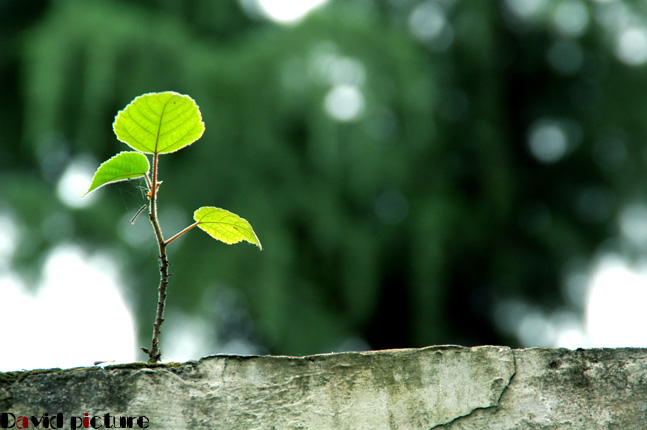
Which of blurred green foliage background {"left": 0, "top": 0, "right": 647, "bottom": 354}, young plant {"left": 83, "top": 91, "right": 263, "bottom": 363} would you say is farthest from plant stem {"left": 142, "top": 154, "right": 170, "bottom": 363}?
blurred green foliage background {"left": 0, "top": 0, "right": 647, "bottom": 354}

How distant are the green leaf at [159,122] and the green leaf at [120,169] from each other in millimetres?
11

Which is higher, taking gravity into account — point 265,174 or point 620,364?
point 265,174

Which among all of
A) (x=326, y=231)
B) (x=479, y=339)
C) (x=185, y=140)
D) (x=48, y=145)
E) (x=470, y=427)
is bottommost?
(x=470, y=427)

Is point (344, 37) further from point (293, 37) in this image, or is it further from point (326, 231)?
point (326, 231)

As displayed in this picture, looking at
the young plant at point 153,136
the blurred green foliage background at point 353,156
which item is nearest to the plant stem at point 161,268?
the young plant at point 153,136

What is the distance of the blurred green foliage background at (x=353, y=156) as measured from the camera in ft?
10.4

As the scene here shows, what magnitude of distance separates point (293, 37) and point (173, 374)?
3018mm

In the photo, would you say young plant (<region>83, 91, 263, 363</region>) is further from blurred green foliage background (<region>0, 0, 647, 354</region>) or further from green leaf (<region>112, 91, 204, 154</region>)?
blurred green foliage background (<region>0, 0, 647, 354</region>)

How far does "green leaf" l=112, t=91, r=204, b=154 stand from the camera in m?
0.47

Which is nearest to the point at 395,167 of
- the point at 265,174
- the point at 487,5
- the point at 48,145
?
the point at 265,174

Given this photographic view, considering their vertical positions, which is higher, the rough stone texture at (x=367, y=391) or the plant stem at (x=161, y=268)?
the plant stem at (x=161, y=268)

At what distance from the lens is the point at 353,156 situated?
3.13 m

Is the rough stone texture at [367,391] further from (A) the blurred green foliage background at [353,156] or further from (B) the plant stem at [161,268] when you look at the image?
(A) the blurred green foliage background at [353,156]

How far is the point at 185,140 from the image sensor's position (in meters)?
0.50
